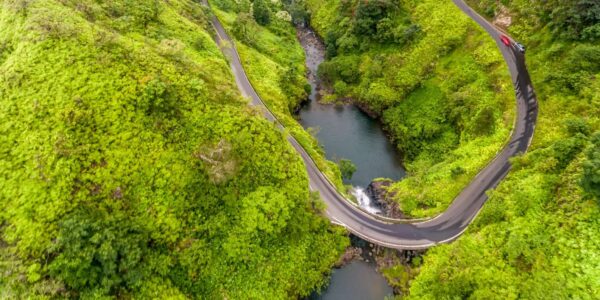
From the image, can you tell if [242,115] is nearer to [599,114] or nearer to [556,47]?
[599,114]

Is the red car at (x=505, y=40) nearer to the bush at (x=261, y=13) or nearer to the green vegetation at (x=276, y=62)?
the green vegetation at (x=276, y=62)

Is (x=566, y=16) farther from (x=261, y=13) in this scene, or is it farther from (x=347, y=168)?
(x=261, y=13)

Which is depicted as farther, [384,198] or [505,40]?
[505,40]

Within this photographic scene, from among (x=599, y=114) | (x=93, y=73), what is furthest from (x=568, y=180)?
(x=93, y=73)

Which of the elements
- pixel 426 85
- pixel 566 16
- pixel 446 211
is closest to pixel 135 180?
pixel 446 211

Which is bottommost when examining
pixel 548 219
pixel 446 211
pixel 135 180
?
pixel 446 211

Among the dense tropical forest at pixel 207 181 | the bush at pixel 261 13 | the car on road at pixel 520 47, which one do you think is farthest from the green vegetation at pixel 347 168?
the bush at pixel 261 13

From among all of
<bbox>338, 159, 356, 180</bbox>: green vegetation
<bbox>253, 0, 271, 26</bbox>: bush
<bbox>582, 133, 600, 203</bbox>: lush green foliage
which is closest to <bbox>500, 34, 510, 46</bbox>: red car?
<bbox>582, 133, 600, 203</bbox>: lush green foliage
